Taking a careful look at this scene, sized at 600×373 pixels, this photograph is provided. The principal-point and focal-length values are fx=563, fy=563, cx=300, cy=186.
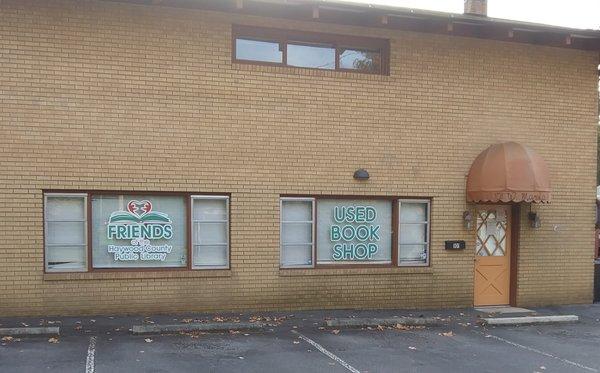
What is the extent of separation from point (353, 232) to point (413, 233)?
1.29 meters

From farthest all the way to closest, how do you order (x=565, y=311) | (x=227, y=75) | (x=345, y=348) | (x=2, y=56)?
(x=565, y=311)
(x=227, y=75)
(x=2, y=56)
(x=345, y=348)

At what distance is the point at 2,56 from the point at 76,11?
4.57 feet

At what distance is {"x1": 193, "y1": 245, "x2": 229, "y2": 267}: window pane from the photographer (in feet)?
33.4

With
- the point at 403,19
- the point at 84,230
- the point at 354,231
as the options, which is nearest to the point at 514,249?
the point at 354,231

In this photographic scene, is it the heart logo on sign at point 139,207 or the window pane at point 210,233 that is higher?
the heart logo on sign at point 139,207

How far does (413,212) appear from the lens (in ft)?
37.1

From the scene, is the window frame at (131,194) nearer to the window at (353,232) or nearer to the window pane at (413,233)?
the window at (353,232)

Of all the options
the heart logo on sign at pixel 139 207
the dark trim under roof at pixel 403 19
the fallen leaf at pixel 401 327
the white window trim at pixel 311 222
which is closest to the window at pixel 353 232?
the white window trim at pixel 311 222

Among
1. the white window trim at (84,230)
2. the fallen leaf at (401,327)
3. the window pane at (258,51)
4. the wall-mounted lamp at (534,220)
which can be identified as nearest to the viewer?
the white window trim at (84,230)

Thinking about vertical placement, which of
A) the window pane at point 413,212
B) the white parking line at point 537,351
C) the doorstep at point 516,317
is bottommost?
the doorstep at point 516,317

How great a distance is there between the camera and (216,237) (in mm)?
10281

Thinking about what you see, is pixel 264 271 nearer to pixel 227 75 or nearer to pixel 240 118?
pixel 240 118

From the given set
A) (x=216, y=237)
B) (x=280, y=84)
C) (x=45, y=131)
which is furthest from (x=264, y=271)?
(x=45, y=131)

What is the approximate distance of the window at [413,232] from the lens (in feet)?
36.9
